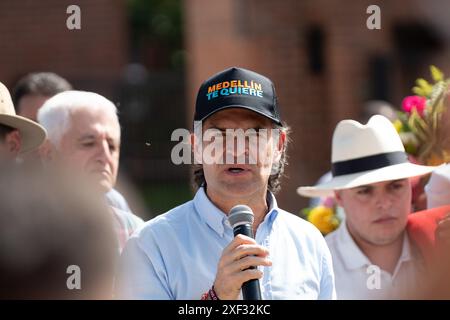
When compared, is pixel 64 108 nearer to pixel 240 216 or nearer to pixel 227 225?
pixel 227 225

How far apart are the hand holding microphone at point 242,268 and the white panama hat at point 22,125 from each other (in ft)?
3.60

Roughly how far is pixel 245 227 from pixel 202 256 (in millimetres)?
244

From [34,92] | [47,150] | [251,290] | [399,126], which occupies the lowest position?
[251,290]

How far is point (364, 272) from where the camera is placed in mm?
3674

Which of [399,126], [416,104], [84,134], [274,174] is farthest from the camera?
[399,126]

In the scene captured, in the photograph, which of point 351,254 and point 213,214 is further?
point 351,254

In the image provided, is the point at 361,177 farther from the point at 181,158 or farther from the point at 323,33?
the point at 323,33

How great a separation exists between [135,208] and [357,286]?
5.68 meters

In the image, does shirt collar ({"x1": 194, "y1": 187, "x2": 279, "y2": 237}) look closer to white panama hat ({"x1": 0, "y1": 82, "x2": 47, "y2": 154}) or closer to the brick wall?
white panama hat ({"x1": 0, "y1": 82, "x2": 47, "y2": 154})

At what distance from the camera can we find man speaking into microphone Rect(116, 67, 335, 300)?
2.54 meters

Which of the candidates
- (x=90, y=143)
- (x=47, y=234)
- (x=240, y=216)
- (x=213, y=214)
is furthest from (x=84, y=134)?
(x=47, y=234)

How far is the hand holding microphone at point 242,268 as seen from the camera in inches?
89.4

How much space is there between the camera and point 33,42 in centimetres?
1124
